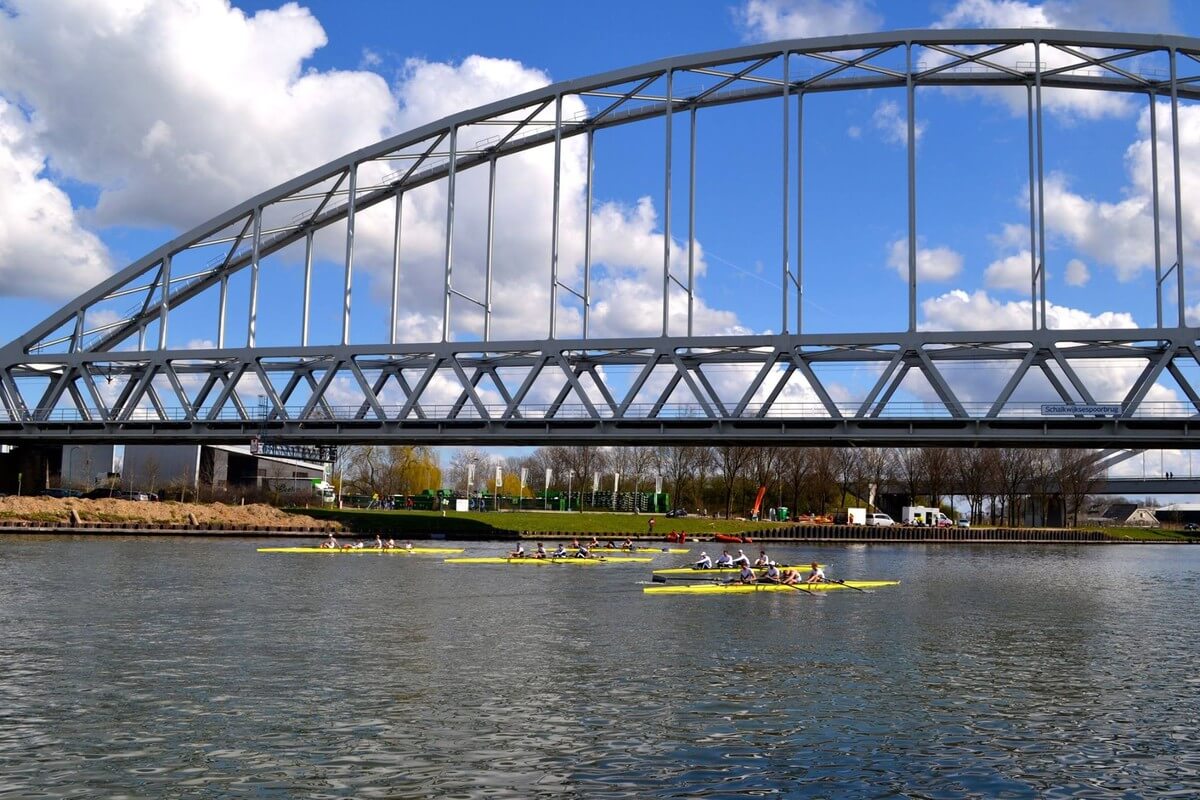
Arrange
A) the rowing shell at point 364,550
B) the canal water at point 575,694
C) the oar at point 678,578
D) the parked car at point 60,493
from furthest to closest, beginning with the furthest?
the parked car at point 60,493, the rowing shell at point 364,550, the oar at point 678,578, the canal water at point 575,694

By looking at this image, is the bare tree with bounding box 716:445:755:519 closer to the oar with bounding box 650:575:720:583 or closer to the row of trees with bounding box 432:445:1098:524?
the row of trees with bounding box 432:445:1098:524

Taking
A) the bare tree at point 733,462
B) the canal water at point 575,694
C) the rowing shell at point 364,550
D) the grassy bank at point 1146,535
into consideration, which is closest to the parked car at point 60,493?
the rowing shell at point 364,550

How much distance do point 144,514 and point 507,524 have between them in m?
30.4

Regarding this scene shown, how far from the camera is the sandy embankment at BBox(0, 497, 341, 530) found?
8050 cm

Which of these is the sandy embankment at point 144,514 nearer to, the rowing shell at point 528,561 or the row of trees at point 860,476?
the rowing shell at point 528,561

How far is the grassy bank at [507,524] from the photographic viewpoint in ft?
304

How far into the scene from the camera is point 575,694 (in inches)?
960

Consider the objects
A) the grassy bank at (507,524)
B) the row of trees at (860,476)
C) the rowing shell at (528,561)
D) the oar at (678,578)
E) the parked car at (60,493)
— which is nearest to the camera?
the oar at (678,578)

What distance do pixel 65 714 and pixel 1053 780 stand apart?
17.8 metres

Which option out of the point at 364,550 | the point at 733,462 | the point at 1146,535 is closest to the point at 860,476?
the point at 733,462

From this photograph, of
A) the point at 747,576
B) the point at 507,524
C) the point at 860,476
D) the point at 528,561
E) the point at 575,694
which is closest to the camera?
the point at 575,694

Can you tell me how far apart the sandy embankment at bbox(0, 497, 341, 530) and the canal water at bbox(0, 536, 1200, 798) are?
3742cm

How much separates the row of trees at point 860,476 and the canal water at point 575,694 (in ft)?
296

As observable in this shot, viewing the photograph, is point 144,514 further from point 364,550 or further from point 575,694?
point 575,694
